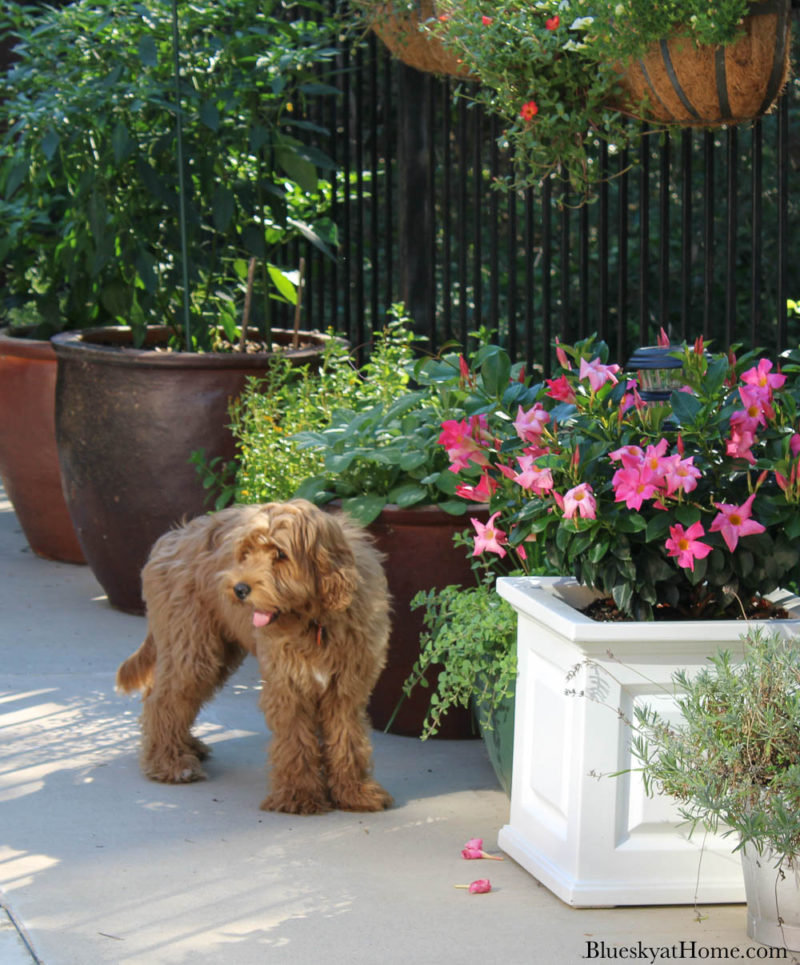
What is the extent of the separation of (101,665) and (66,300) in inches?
87.4

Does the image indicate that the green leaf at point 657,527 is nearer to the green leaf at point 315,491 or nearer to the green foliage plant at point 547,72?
the green foliage plant at point 547,72

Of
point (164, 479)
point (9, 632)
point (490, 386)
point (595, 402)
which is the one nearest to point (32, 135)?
point (164, 479)

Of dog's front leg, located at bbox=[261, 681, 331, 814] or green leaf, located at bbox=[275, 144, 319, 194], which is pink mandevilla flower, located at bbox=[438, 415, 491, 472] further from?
green leaf, located at bbox=[275, 144, 319, 194]

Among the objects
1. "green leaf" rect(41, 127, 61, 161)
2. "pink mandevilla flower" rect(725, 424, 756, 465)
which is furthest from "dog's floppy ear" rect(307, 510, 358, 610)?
"green leaf" rect(41, 127, 61, 161)

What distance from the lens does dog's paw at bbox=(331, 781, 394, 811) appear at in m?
3.89

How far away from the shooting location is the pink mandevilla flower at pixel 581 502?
3115 mm

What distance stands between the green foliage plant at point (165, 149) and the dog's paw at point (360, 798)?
98.0 inches

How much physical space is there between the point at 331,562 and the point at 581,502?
30.9 inches

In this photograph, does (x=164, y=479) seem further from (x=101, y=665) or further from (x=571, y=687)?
(x=571, y=687)

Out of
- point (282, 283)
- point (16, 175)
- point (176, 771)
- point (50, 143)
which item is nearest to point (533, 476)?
point (176, 771)

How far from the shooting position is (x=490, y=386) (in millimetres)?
3902

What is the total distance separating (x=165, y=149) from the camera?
19.4 feet

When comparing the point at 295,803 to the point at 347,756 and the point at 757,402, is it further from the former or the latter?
the point at 757,402

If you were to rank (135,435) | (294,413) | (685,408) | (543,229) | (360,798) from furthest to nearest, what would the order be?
(135,435)
(543,229)
(294,413)
(360,798)
(685,408)
